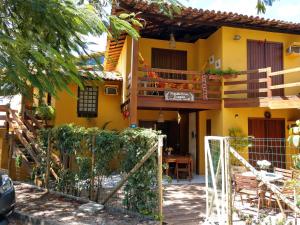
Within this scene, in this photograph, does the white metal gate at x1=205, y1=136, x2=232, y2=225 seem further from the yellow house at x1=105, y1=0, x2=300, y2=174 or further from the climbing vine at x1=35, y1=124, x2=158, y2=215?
the yellow house at x1=105, y1=0, x2=300, y2=174

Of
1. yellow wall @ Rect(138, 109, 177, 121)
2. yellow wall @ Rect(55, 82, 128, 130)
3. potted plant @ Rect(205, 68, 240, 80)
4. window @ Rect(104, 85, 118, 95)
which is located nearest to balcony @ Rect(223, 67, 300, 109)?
potted plant @ Rect(205, 68, 240, 80)

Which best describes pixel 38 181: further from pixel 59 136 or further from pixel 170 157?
pixel 170 157

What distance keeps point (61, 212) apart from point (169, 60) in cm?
884

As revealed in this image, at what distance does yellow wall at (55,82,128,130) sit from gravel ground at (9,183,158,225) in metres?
5.07

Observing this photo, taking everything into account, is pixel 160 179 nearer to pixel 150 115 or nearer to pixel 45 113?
pixel 45 113

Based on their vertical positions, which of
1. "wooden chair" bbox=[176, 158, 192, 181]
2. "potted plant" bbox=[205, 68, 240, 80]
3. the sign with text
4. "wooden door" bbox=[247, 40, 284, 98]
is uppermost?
"wooden door" bbox=[247, 40, 284, 98]

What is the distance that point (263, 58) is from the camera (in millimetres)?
12617

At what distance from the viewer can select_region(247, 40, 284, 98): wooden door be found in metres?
12.4

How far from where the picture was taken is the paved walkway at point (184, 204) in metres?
6.41

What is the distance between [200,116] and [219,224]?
7.95 meters

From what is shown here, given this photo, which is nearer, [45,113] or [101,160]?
[101,160]

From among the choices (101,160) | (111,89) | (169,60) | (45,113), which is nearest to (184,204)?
(101,160)

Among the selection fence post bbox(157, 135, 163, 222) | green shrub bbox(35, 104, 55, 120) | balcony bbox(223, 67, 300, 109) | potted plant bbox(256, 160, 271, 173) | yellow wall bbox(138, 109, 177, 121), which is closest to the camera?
fence post bbox(157, 135, 163, 222)

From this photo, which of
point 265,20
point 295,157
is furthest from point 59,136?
point 265,20
